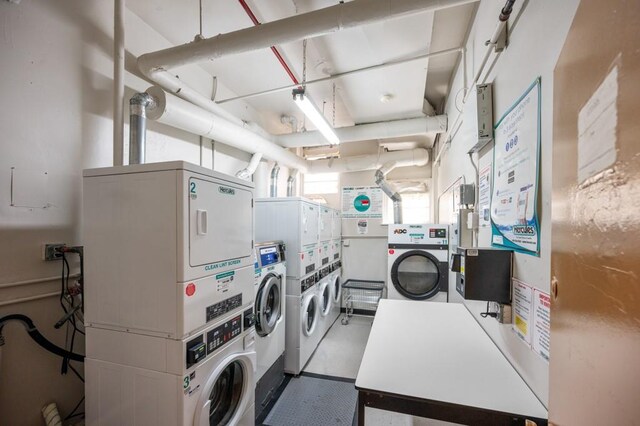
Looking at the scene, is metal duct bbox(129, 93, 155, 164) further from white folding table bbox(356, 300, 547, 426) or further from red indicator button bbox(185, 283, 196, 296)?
white folding table bbox(356, 300, 547, 426)

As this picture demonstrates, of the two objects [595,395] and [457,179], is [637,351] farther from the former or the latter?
[457,179]

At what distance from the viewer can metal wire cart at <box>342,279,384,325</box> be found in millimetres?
4355

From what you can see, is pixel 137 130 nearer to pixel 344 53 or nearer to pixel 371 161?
pixel 344 53

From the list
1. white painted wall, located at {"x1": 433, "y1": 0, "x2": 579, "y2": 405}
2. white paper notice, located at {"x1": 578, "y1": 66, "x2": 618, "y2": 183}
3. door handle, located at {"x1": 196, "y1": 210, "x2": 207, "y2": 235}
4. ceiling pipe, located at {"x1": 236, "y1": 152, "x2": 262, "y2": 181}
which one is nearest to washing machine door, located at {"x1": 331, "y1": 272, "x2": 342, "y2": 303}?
ceiling pipe, located at {"x1": 236, "y1": 152, "x2": 262, "y2": 181}

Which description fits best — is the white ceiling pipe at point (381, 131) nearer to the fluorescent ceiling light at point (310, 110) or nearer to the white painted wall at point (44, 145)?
the fluorescent ceiling light at point (310, 110)

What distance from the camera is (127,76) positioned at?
1.99 meters

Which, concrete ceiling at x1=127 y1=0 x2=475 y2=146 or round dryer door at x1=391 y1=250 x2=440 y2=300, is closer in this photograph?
concrete ceiling at x1=127 y1=0 x2=475 y2=146

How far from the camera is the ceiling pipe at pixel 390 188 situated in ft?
13.7

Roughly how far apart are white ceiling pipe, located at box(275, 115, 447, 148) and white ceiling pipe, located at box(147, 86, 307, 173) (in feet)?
1.54

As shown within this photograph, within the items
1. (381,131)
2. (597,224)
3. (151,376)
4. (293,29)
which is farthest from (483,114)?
(151,376)

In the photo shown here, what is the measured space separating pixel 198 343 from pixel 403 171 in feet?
13.6

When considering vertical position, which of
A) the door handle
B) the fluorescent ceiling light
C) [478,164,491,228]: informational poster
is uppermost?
the fluorescent ceiling light

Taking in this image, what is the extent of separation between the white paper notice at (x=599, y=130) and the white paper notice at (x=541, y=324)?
685 millimetres

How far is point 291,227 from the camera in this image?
2775 millimetres
